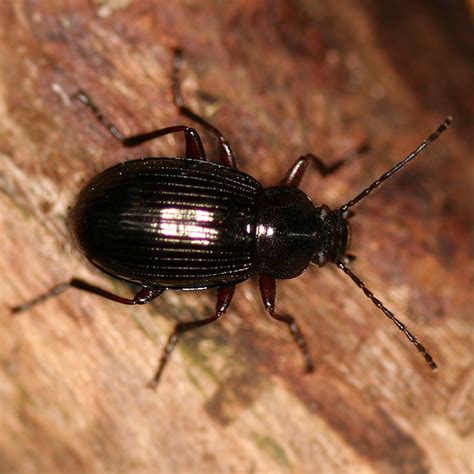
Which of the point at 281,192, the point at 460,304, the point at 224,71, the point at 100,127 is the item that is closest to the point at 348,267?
the point at 281,192

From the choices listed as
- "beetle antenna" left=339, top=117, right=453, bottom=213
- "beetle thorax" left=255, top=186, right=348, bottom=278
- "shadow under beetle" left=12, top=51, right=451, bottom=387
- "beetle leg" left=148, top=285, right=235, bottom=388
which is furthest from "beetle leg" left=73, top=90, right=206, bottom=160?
"beetle antenna" left=339, top=117, right=453, bottom=213

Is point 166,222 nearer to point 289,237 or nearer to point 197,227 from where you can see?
point 197,227

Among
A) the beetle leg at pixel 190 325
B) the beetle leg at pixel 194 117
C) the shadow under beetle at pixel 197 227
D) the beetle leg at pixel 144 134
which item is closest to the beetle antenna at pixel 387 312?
the shadow under beetle at pixel 197 227

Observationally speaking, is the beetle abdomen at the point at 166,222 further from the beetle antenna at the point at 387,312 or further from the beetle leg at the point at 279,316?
the beetle antenna at the point at 387,312

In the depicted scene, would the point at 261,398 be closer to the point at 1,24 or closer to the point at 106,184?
the point at 106,184

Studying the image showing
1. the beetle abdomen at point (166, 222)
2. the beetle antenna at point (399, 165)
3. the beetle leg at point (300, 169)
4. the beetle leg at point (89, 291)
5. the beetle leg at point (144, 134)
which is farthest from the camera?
the beetle leg at point (300, 169)

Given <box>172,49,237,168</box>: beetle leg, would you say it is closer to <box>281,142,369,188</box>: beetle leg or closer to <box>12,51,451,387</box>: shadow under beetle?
<box>12,51,451,387</box>: shadow under beetle
